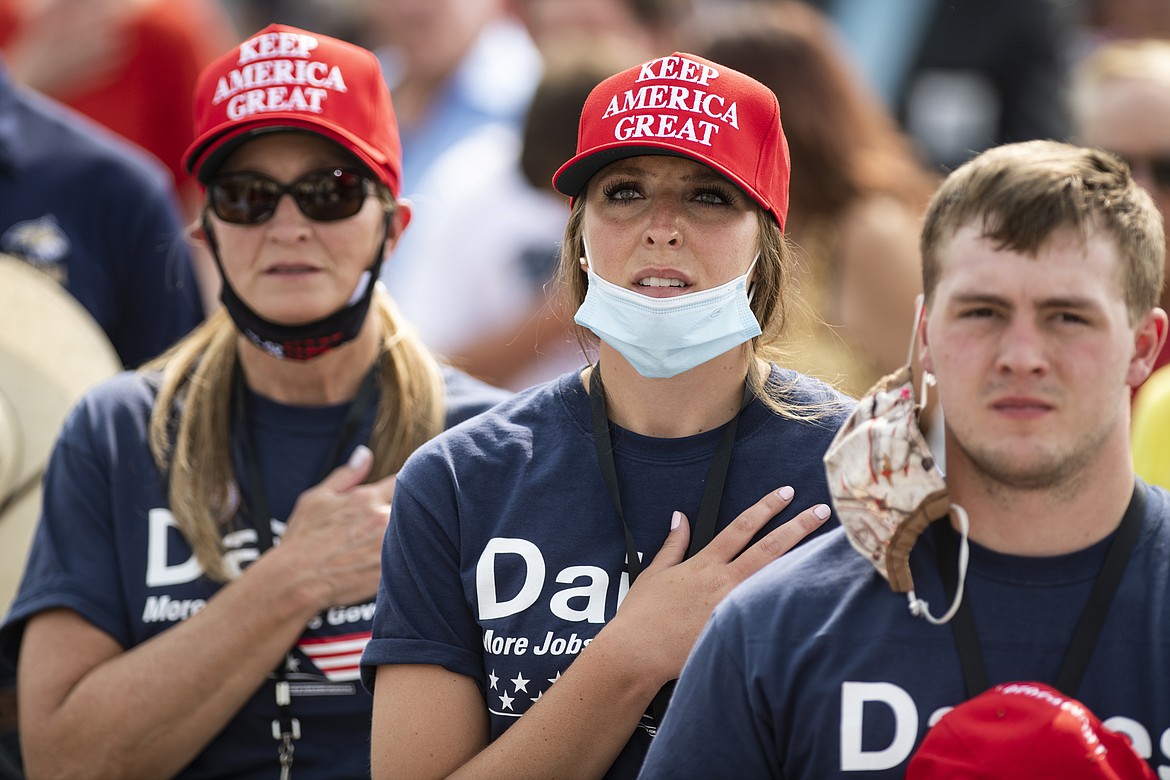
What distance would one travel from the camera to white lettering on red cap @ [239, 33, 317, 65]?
150 inches

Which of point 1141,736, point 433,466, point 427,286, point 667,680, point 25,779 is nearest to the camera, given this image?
point 1141,736

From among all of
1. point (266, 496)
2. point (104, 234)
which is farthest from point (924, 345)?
point (104, 234)

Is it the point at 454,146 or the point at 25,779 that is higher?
the point at 454,146

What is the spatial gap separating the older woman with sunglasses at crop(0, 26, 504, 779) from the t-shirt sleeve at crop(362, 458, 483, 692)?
1.72 ft

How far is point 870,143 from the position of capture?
5078 mm

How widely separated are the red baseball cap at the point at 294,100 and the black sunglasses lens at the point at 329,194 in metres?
0.06

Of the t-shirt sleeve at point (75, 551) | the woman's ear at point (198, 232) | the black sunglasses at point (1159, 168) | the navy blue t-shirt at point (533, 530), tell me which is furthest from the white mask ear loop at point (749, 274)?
the black sunglasses at point (1159, 168)

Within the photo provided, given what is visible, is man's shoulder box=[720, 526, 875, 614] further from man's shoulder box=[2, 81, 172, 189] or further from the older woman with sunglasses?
man's shoulder box=[2, 81, 172, 189]

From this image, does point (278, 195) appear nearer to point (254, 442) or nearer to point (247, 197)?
point (247, 197)

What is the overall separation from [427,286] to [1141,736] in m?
3.84

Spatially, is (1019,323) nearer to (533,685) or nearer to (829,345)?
(533,685)

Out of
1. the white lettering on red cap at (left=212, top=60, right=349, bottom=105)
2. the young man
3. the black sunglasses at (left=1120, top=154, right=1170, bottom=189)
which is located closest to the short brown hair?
the young man

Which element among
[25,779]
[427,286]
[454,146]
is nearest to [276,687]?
[25,779]

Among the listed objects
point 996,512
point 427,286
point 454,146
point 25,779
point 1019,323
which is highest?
point 454,146
